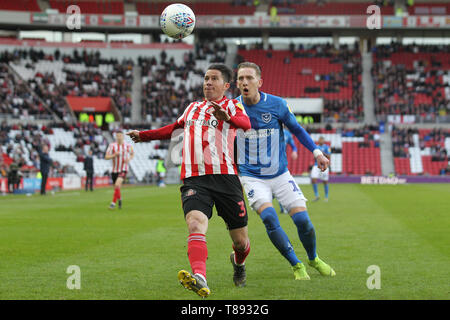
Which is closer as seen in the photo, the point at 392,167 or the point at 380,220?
the point at 380,220

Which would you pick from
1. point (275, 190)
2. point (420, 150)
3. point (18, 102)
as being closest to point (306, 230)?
point (275, 190)

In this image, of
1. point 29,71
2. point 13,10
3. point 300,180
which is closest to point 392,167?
point 300,180

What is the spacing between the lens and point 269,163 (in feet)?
23.9

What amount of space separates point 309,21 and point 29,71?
26.4m

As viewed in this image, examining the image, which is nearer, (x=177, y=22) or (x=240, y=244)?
(x=240, y=244)

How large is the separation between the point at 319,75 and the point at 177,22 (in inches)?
1948

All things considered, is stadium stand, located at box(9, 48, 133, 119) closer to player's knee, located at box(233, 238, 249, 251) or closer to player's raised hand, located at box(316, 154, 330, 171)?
player's raised hand, located at box(316, 154, 330, 171)

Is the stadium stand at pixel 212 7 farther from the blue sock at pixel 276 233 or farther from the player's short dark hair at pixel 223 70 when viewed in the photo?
the player's short dark hair at pixel 223 70

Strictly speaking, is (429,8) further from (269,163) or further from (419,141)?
(269,163)

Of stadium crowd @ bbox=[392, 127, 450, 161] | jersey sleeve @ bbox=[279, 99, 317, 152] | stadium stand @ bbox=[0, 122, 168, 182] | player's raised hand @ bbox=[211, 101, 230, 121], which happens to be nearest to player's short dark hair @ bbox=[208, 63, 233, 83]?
player's raised hand @ bbox=[211, 101, 230, 121]

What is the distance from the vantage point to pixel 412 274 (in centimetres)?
→ 707

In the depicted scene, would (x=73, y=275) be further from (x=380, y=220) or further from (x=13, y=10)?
(x=13, y=10)

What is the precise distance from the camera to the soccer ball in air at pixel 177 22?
757 cm

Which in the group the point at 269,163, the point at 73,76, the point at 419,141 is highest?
the point at 73,76
